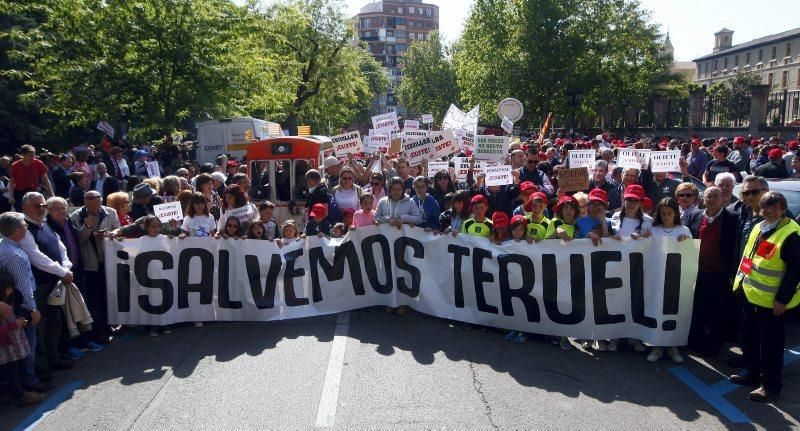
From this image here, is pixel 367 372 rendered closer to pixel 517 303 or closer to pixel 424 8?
pixel 517 303

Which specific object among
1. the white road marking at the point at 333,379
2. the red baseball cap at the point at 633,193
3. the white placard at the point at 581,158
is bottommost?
the white road marking at the point at 333,379

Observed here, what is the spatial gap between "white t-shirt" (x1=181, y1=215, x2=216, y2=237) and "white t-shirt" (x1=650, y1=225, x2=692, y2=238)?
5.19 m

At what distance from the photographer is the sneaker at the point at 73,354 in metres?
6.66

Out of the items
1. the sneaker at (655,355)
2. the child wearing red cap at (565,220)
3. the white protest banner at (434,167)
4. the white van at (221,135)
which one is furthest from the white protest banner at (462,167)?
the white van at (221,135)

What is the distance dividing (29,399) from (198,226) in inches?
113

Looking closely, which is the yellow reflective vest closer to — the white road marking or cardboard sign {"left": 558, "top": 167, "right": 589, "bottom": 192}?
cardboard sign {"left": 558, "top": 167, "right": 589, "bottom": 192}

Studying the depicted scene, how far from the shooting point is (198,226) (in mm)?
7918

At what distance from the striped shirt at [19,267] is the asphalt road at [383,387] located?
933mm

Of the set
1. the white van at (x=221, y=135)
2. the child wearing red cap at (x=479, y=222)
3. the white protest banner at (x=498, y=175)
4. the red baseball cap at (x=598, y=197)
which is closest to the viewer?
the red baseball cap at (x=598, y=197)

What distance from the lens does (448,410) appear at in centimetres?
518

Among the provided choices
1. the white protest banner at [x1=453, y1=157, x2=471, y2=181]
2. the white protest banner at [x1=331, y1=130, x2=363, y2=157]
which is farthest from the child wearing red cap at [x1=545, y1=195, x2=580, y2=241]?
the white protest banner at [x1=331, y1=130, x2=363, y2=157]

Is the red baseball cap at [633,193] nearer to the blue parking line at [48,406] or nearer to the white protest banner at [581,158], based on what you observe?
the white protest banner at [581,158]

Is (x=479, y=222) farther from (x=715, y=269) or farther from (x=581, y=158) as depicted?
(x=581, y=158)

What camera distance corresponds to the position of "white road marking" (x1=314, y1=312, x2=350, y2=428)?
5.09 metres
